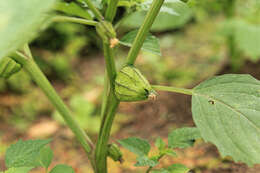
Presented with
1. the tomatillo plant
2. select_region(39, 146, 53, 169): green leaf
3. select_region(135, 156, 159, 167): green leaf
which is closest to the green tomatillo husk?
the tomatillo plant

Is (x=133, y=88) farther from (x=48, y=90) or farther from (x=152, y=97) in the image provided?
(x=48, y=90)

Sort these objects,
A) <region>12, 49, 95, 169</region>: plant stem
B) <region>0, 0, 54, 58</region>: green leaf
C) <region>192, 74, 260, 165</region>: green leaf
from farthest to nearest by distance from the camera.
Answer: <region>12, 49, 95, 169</region>: plant stem < <region>192, 74, 260, 165</region>: green leaf < <region>0, 0, 54, 58</region>: green leaf

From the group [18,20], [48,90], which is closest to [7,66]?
[48,90]

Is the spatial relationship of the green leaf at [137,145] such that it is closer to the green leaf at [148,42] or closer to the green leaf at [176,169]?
the green leaf at [176,169]

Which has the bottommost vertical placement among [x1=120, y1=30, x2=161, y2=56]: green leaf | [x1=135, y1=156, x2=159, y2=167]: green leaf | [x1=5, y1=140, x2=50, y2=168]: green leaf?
[x1=135, y1=156, x2=159, y2=167]: green leaf

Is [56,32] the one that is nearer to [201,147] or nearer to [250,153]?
[201,147]

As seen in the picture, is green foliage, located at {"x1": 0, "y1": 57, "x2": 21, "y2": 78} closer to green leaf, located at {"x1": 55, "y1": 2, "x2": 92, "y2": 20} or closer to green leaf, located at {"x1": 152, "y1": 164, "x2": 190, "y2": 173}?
green leaf, located at {"x1": 55, "y1": 2, "x2": 92, "y2": 20}

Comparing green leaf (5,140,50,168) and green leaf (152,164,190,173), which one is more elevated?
green leaf (5,140,50,168)
